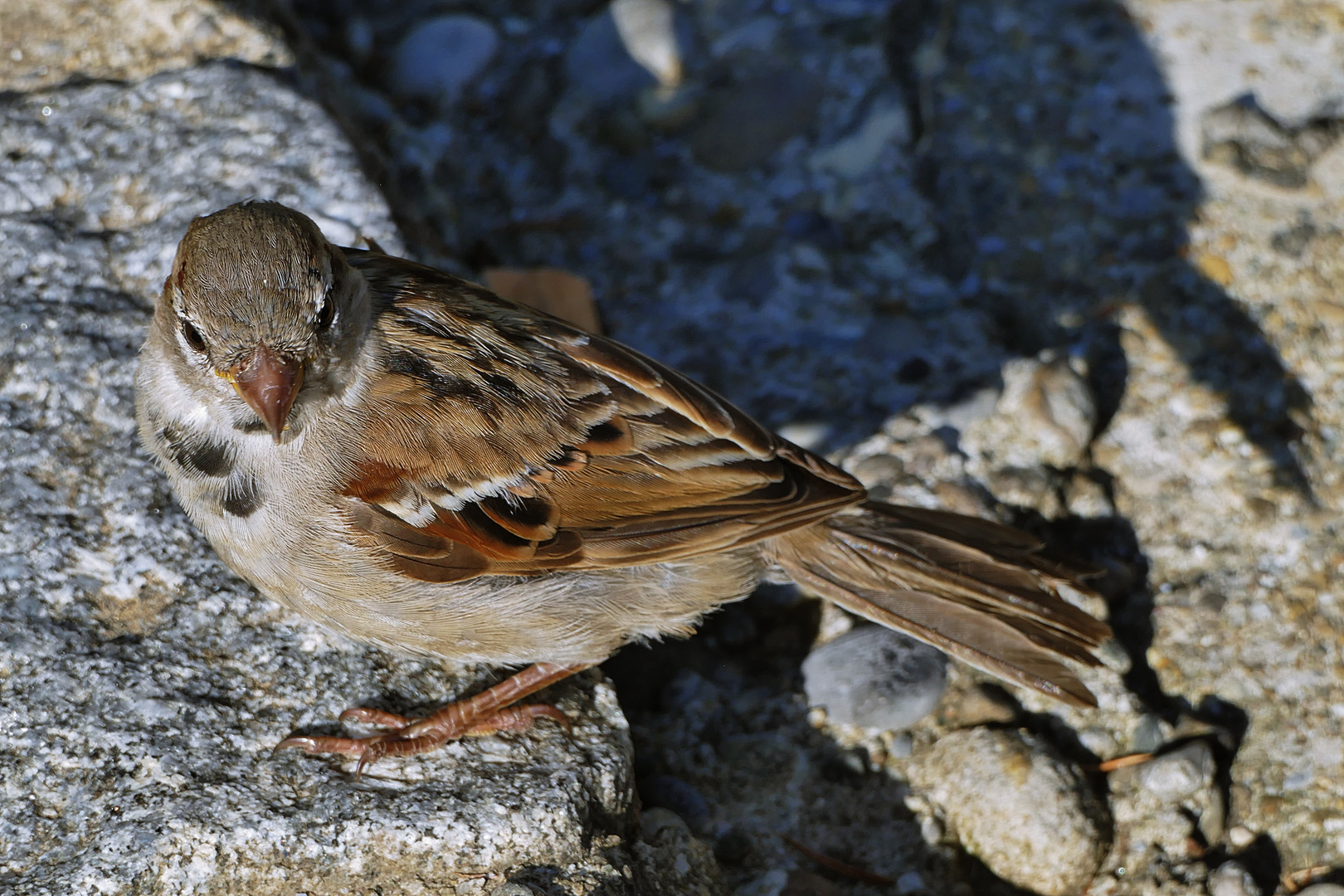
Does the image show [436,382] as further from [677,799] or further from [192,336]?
[677,799]

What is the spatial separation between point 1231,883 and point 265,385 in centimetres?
315

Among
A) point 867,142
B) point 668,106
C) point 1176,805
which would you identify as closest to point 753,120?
point 668,106

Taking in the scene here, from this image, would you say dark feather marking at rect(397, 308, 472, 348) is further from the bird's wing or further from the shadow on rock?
the shadow on rock

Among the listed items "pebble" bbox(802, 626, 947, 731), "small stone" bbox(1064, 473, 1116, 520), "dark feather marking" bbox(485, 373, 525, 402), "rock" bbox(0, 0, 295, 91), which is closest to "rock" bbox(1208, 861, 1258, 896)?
"pebble" bbox(802, 626, 947, 731)

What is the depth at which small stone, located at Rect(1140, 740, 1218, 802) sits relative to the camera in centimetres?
389

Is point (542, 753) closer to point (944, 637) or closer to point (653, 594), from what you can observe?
point (653, 594)

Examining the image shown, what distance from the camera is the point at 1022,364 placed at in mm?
4945

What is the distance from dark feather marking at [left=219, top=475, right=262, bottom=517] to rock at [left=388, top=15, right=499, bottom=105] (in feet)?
10.1

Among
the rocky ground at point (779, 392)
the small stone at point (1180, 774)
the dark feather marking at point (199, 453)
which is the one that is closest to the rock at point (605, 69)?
the rocky ground at point (779, 392)

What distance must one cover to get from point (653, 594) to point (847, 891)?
109 centimetres

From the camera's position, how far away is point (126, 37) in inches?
193

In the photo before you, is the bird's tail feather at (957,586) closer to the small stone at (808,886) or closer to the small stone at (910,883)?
the small stone at (910,883)

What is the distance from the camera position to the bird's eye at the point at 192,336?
334 cm

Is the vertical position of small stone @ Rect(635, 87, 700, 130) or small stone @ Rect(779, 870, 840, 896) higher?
small stone @ Rect(635, 87, 700, 130)
